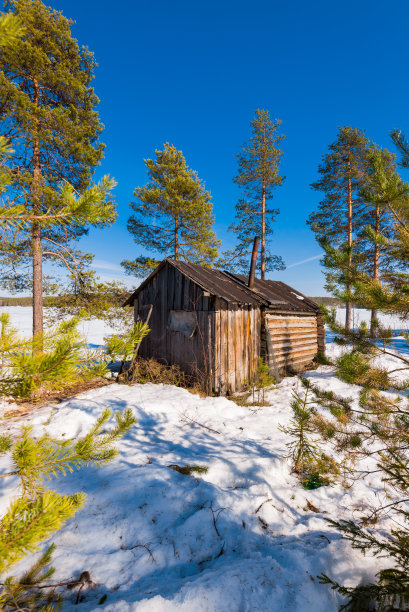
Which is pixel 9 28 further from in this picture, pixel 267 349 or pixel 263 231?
pixel 263 231

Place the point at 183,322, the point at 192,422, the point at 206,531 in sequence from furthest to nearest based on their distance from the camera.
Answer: the point at 183,322 → the point at 192,422 → the point at 206,531

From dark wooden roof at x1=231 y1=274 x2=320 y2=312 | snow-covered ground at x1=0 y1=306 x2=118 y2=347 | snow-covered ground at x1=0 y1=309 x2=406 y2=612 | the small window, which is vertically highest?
dark wooden roof at x1=231 y1=274 x2=320 y2=312

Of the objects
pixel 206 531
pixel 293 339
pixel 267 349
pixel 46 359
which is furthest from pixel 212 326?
pixel 46 359

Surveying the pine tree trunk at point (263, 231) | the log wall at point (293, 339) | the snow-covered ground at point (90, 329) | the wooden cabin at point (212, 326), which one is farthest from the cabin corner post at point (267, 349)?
the pine tree trunk at point (263, 231)

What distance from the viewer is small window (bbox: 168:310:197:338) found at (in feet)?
28.0

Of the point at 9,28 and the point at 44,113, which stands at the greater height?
the point at 44,113

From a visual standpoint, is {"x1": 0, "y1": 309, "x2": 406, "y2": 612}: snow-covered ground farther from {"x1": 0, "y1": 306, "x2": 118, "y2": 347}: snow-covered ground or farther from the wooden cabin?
{"x1": 0, "y1": 306, "x2": 118, "y2": 347}: snow-covered ground

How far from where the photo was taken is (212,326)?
7980 millimetres

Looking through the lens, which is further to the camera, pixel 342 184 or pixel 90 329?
pixel 90 329

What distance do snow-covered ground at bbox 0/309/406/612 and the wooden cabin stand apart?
3.67 meters

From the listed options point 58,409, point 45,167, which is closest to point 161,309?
point 58,409

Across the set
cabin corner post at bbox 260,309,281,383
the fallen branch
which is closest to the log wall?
cabin corner post at bbox 260,309,281,383

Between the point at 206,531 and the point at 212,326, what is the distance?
5662 millimetres

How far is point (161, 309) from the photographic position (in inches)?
377
